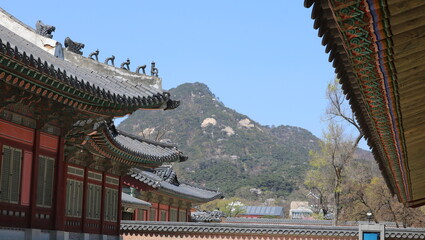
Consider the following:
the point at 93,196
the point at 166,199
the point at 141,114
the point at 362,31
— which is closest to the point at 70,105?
the point at 93,196

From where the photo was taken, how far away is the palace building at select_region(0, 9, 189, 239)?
40.2 feet

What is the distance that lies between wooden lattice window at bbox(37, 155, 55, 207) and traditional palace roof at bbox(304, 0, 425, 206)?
762 cm


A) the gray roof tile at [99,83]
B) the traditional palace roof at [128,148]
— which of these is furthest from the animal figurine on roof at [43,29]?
the traditional palace roof at [128,148]

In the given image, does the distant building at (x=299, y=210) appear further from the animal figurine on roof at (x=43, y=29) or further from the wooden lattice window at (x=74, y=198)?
the animal figurine on roof at (x=43, y=29)

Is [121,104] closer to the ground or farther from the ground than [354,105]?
farther from the ground

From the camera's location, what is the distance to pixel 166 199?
34.8 m

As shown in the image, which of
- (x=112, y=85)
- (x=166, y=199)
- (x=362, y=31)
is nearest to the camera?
(x=362, y=31)

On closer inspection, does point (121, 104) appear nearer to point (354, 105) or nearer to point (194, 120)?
point (354, 105)

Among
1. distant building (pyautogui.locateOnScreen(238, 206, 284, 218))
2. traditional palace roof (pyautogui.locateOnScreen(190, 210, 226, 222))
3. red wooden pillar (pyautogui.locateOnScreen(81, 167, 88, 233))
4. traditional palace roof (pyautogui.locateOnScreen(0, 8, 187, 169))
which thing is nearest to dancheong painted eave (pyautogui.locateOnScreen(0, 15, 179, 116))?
traditional palace roof (pyautogui.locateOnScreen(0, 8, 187, 169))

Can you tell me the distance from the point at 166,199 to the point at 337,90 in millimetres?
12658

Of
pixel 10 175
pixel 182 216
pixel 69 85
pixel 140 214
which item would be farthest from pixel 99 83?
pixel 182 216

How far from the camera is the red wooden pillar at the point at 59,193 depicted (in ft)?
49.0

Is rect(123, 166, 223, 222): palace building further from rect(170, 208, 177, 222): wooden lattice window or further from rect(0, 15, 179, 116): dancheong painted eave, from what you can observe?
rect(0, 15, 179, 116): dancheong painted eave

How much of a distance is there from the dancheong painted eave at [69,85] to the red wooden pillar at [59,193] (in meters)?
1.34
